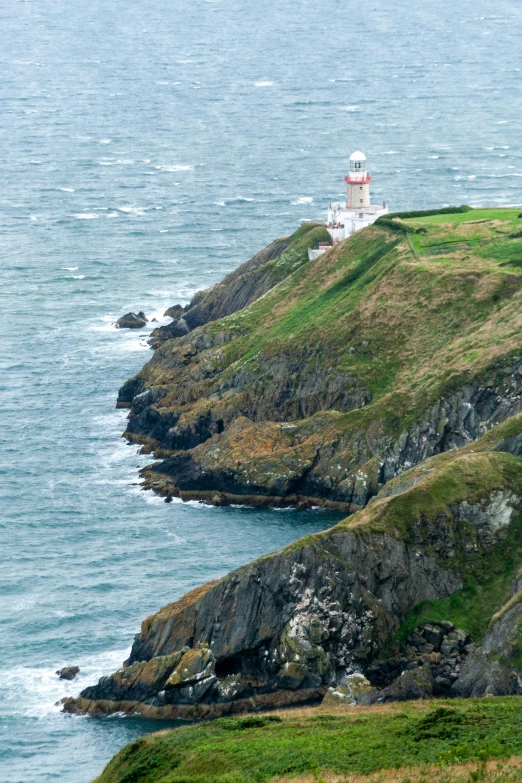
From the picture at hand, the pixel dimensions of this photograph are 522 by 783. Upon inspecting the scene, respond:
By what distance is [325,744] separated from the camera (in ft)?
236

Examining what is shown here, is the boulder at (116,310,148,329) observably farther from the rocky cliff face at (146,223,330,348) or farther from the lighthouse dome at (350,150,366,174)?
the lighthouse dome at (350,150,366,174)

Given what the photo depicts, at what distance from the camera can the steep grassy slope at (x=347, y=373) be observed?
126 m

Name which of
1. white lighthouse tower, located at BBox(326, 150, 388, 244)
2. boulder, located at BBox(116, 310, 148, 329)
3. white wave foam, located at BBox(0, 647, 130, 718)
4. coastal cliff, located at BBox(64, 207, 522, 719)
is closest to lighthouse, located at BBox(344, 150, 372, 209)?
white lighthouse tower, located at BBox(326, 150, 388, 244)

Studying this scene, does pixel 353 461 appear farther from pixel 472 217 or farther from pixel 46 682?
pixel 472 217

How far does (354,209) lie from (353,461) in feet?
171

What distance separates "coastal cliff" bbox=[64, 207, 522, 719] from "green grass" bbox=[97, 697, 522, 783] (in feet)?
39.1

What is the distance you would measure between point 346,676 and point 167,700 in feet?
34.3

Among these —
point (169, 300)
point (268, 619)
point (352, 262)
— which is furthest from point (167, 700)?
point (169, 300)

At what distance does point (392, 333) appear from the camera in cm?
13975

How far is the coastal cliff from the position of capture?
95625 millimetres

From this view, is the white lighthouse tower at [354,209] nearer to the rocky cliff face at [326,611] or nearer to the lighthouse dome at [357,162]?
the lighthouse dome at [357,162]

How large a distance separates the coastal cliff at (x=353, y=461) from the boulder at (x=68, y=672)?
330cm

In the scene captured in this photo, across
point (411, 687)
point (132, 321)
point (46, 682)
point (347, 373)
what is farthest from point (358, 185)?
point (411, 687)

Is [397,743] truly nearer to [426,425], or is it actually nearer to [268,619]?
[268,619]
